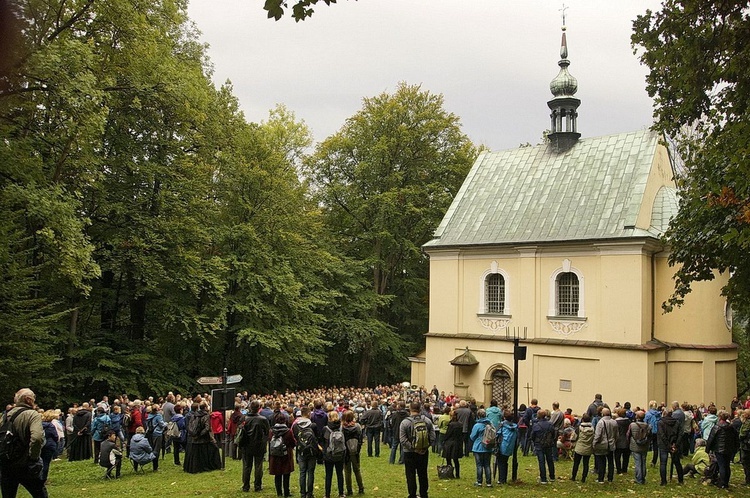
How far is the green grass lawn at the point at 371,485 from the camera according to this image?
36.4 ft

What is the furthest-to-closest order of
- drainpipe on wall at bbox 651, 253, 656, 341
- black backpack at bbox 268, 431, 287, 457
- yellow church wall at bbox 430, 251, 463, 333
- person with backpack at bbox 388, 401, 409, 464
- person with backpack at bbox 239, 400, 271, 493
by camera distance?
yellow church wall at bbox 430, 251, 463, 333, drainpipe on wall at bbox 651, 253, 656, 341, person with backpack at bbox 388, 401, 409, 464, person with backpack at bbox 239, 400, 271, 493, black backpack at bbox 268, 431, 287, 457

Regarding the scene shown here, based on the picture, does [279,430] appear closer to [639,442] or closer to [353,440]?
[353,440]

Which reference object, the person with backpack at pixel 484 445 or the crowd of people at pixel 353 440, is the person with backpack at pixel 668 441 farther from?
the person with backpack at pixel 484 445

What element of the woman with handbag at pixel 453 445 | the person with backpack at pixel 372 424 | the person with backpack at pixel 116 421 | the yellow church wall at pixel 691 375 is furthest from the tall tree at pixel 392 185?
the woman with handbag at pixel 453 445

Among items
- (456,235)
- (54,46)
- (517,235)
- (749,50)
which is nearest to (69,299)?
(54,46)

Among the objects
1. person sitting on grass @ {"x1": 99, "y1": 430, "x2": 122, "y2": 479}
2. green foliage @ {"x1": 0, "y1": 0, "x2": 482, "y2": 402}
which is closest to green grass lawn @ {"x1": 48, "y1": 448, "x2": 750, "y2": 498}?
person sitting on grass @ {"x1": 99, "y1": 430, "x2": 122, "y2": 479}

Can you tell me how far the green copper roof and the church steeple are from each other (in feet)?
1.71

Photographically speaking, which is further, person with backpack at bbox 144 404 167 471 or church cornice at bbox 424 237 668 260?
church cornice at bbox 424 237 668 260

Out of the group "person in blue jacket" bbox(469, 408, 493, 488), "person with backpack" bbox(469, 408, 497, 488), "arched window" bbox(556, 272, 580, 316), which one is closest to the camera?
"person with backpack" bbox(469, 408, 497, 488)

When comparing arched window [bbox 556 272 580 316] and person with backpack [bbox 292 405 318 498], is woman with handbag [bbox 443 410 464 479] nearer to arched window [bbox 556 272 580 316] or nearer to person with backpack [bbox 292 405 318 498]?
person with backpack [bbox 292 405 318 498]

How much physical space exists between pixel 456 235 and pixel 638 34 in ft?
50.8

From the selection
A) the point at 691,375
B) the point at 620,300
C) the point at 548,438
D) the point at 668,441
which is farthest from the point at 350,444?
the point at 691,375

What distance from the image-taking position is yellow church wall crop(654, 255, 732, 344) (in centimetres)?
2266

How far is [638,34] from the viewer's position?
40.5ft
